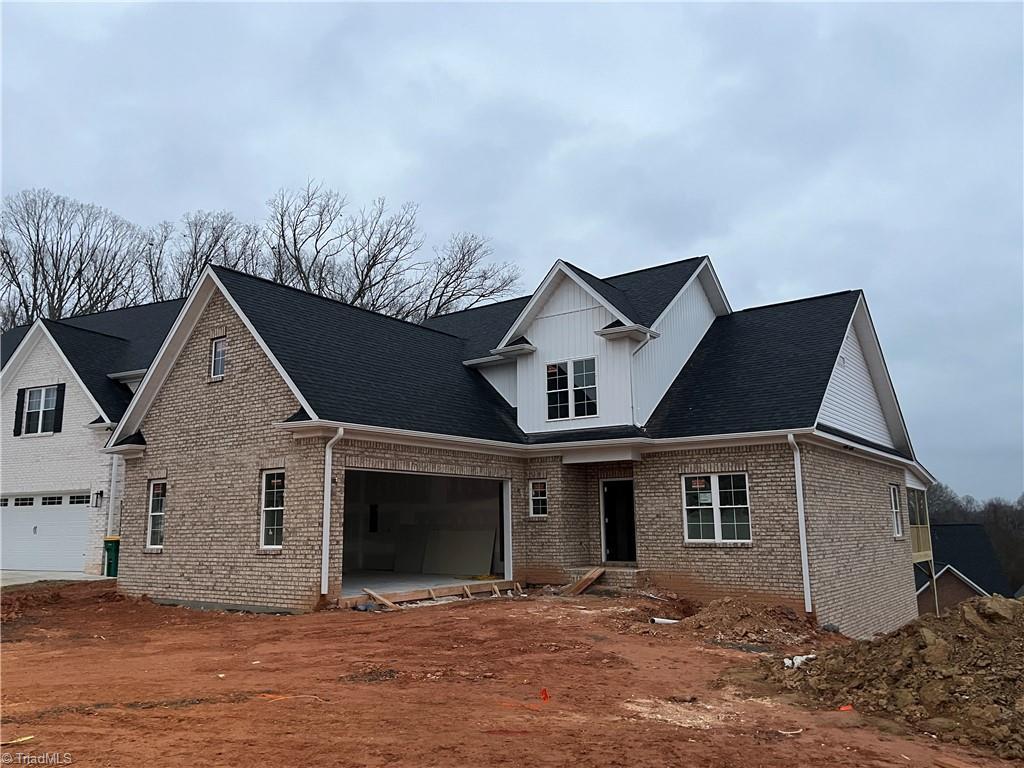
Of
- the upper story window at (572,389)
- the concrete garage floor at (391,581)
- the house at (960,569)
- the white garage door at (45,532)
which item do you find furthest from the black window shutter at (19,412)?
the house at (960,569)

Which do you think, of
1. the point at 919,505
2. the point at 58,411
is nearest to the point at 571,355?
the point at 919,505

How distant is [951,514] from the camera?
237 feet

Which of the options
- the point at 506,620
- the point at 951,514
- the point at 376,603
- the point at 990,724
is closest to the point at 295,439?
the point at 376,603

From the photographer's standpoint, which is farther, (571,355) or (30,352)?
(30,352)

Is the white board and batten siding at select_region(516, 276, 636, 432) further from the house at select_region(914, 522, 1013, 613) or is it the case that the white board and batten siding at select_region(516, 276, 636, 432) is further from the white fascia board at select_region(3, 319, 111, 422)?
the house at select_region(914, 522, 1013, 613)

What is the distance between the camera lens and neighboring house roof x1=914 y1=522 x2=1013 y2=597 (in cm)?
3456

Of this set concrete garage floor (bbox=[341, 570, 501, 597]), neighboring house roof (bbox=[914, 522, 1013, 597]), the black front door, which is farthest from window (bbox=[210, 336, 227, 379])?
neighboring house roof (bbox=[914, 522, 1013, 597])

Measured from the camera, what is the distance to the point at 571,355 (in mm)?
18078

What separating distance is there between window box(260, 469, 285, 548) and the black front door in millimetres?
7660

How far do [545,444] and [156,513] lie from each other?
8634mm

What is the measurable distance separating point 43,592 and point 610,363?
13.5 metres

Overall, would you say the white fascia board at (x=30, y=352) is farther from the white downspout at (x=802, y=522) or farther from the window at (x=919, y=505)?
the window at (x=919, y=505)

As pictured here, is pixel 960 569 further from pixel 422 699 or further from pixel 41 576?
pixel 41 576

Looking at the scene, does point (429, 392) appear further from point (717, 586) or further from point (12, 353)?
point (12, 353)
